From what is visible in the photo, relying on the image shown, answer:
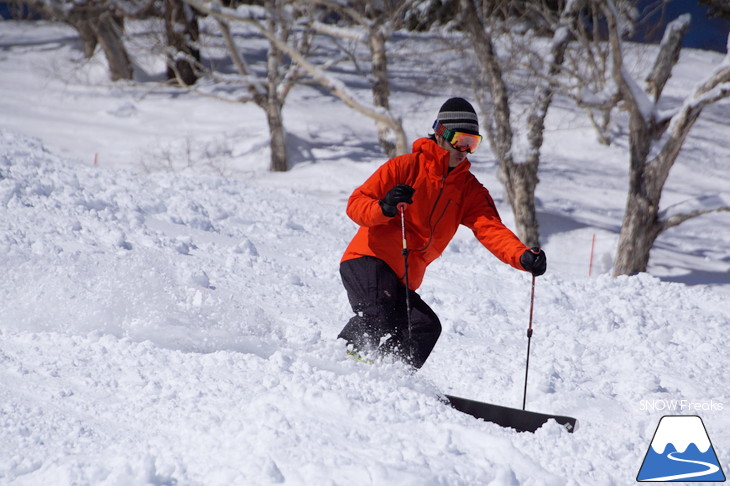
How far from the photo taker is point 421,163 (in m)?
3.82

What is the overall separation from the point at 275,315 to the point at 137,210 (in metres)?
2.59

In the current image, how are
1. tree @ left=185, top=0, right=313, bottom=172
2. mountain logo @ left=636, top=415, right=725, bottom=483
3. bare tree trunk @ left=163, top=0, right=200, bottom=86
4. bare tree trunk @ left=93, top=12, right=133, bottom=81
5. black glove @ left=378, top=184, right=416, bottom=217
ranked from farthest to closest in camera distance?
bare tree trunk @ left=93, top=12, right=133, bottom=81
bare tree trunk @ left=163, top=0, right=200, bottom=86
tree @ left=185, top=0, right=313, bottom=172
black glove @ left=378, top=184, right=416, bottom=217
mountain logo @ left=636, top=415, right=725, bottom=483

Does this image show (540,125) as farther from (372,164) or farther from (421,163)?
(421,163)

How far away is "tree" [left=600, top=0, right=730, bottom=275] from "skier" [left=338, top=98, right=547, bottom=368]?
21.3ft

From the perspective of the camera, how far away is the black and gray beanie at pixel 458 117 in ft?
12.4

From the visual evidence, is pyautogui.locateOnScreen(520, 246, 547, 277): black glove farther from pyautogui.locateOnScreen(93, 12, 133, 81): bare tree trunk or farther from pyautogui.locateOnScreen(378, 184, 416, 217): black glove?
pyautogui.locateOnScreen(93, 12, 133, 81): bare tree trunk

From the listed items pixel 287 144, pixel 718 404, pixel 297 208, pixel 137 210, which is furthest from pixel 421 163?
pixel 287 144

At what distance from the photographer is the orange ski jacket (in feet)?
12.4

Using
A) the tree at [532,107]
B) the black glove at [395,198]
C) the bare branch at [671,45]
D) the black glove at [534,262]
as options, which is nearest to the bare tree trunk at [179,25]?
the tree at [532,107]

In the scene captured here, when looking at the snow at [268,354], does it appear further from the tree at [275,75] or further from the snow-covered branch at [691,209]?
the tree at [275,75]

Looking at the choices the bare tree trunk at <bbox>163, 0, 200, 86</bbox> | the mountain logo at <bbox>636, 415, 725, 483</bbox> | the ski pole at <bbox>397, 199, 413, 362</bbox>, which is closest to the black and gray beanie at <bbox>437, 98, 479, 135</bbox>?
the ski pole at <bbox>397, 199, 413, 362</bbox>

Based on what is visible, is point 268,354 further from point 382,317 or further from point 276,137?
point 276,137

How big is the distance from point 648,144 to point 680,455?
7.38m

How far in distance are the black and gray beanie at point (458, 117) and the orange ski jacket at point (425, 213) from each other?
5.5 inches
